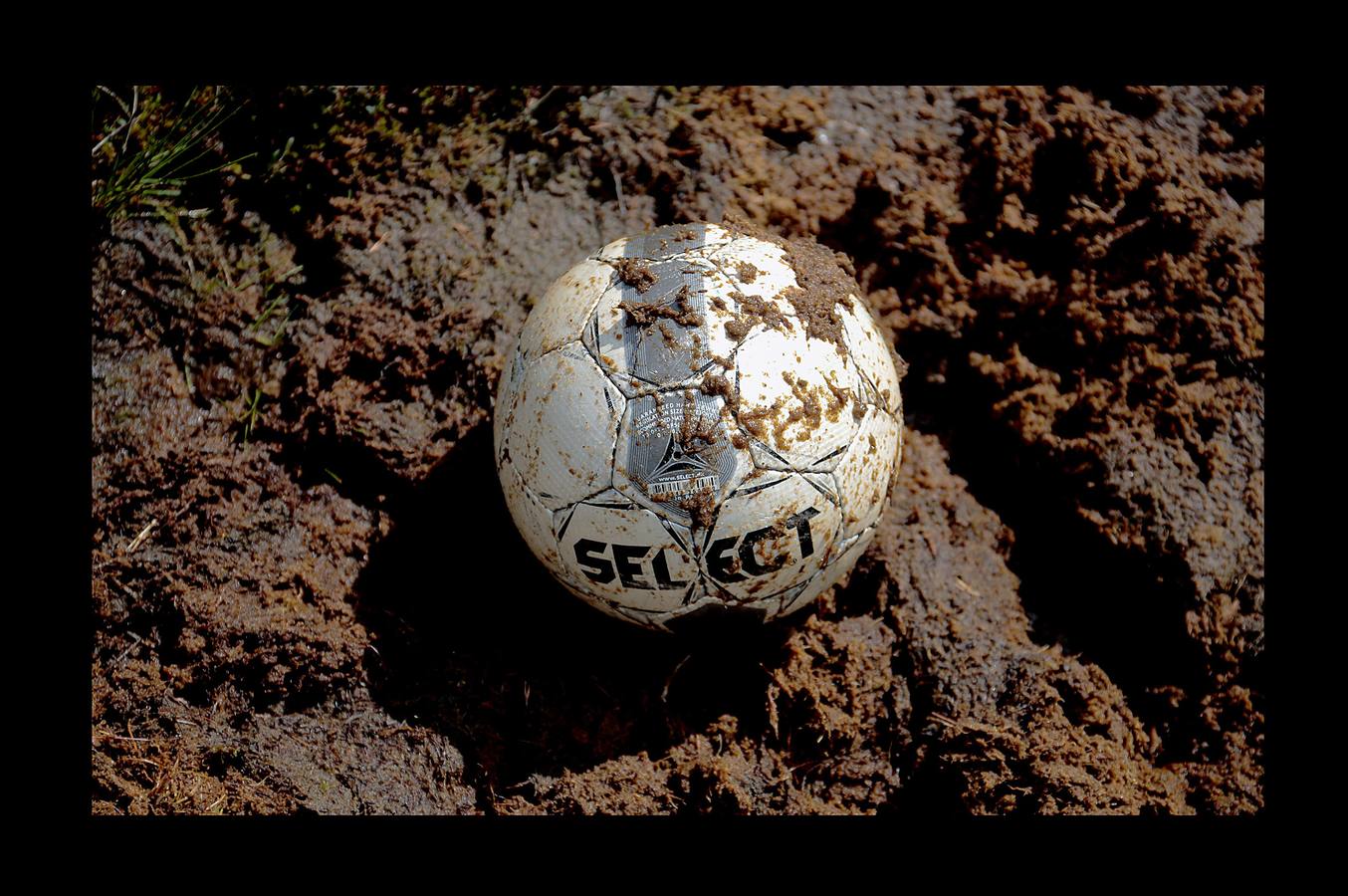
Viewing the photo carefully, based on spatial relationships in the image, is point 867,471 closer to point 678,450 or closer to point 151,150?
point 678,450

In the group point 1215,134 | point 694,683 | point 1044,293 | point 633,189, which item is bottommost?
point 694,683

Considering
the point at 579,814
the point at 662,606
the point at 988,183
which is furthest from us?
the point at 988,183

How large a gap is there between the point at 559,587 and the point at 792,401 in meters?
1.24

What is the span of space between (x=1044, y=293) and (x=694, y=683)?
207 centimetres

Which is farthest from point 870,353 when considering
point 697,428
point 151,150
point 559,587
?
point 151,150

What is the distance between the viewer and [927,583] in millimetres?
3180

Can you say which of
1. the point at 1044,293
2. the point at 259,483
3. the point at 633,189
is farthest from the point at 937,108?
the point at 259,483

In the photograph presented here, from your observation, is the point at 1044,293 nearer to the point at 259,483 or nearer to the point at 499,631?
the point at 499,631

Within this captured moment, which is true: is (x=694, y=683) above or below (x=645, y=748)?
above

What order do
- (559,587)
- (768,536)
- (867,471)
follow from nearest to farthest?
(768,536), (867,471), (559,587)

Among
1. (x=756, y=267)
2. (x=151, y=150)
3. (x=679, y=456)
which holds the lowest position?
(x=679, y=456)

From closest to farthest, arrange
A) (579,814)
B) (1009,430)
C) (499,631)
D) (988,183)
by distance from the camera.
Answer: (579,814), (499,631), (1009,430), (988,183)

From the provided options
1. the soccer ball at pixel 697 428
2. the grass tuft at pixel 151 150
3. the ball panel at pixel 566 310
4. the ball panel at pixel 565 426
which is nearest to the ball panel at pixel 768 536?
the soccer ball at pixel 697 428

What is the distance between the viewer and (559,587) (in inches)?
124
